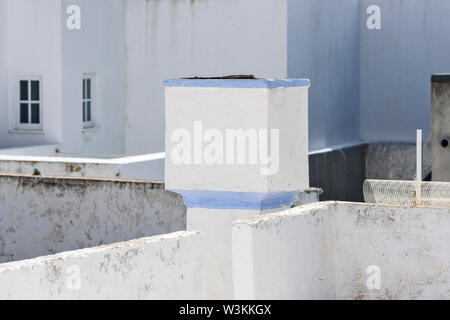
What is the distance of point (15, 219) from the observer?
37.7 ft

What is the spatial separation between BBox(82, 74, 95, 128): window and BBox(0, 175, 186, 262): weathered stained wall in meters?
6.02

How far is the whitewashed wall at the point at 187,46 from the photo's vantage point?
1719 cm

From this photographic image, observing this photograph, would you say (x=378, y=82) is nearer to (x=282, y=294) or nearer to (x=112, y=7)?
(x=112, y=7)

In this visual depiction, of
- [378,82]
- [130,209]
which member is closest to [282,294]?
[130,209]

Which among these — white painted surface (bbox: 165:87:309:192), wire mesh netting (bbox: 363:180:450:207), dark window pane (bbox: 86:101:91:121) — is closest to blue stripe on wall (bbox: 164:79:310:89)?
white painted surface (bbox: 165:87:309:192)

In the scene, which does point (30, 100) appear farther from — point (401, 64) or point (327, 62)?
point (401, 64)

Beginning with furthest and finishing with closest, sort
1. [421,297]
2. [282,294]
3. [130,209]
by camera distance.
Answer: [130,209] < [421,297] < [282,294]

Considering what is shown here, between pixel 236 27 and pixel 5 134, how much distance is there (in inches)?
159

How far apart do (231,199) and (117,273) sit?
1541mm

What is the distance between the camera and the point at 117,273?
23.8ft

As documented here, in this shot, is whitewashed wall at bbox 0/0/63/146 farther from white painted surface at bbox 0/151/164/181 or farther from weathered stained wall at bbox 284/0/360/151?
weathered stained wall at bbox 284/0/360/151

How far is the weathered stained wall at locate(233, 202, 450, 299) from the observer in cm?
834

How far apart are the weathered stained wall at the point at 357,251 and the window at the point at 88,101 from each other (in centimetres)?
904

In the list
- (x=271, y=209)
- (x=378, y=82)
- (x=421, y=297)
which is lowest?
(x=421, y=297)
